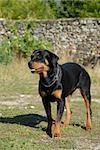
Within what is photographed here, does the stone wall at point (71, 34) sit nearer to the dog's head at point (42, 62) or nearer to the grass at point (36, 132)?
the grass at point (36, 132)

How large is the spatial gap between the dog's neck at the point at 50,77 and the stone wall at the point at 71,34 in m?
14.2

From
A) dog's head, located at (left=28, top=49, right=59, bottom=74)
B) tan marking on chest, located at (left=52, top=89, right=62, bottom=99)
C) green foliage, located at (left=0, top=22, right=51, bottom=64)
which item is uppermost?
dog's head, located at (left=28, top=49, right=59, bottom=74)

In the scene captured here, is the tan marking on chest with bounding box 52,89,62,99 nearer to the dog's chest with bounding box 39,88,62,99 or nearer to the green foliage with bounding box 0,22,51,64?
the dog's chest with bounding box 39,88,62,99

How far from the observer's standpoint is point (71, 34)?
23.6 meters

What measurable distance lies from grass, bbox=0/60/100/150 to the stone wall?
270 inches

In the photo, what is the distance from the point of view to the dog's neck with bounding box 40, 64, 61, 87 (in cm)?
877

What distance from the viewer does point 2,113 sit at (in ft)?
37.3

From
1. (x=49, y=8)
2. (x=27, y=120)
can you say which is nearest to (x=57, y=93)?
(x=27, y=120)

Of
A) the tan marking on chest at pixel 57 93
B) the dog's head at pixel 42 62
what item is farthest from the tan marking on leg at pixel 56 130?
the dog's head at pixel 42 62

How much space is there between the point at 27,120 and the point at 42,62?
2181 millimetres

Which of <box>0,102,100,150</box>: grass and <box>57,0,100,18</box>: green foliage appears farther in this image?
<box>57,0,100,18</box>: green foliage

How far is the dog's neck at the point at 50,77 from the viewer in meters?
8.77

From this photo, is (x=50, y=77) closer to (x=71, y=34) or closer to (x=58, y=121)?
(x=58, y=121)

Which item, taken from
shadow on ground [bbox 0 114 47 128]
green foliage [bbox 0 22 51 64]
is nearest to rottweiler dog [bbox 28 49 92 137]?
shadow on ground [bbox 0 114 47 128]
